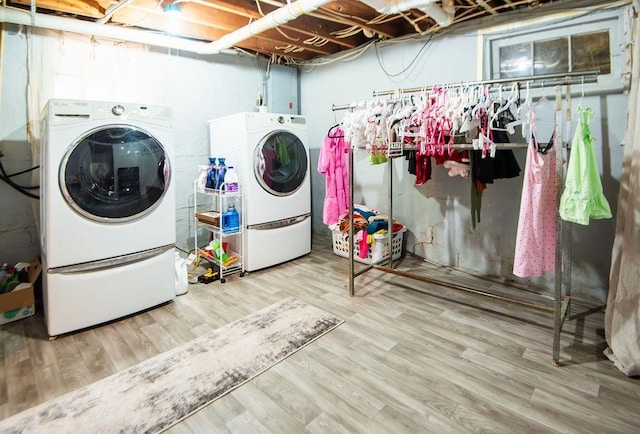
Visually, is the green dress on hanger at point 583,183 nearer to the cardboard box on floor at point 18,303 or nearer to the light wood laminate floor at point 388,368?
the light wood laminate floor at point 388,368

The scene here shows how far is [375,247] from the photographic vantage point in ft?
11.1

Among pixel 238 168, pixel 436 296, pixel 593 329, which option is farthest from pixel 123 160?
pixel 593 329

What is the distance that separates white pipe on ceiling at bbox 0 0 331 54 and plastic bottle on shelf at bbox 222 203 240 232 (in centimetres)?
158

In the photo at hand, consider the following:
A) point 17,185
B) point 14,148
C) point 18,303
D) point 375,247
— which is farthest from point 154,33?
point 375,247

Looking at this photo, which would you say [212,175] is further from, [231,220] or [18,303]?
[18,303]

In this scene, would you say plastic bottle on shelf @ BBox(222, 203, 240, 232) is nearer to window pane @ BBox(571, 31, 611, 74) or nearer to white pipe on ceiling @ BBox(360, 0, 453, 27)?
white pipe on ceiling @ BBox(360, 0, 453, 27)

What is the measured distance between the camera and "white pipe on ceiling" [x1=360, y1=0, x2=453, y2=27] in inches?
95.0

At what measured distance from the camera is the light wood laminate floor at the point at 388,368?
1.49m

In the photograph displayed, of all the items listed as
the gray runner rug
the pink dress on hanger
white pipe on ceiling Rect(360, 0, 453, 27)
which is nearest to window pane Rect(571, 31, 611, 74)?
white pipe on ceiling Rect(360, 0, 453, 27)

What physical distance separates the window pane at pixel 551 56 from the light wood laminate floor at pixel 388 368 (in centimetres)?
180

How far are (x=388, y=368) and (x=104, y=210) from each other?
204 cm

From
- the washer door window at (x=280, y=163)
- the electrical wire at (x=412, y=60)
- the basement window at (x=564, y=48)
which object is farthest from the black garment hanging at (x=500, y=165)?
the washer door window at (x=280, y=163)

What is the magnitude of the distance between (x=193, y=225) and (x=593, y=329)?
141 inches

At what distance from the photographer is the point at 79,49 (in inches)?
115
